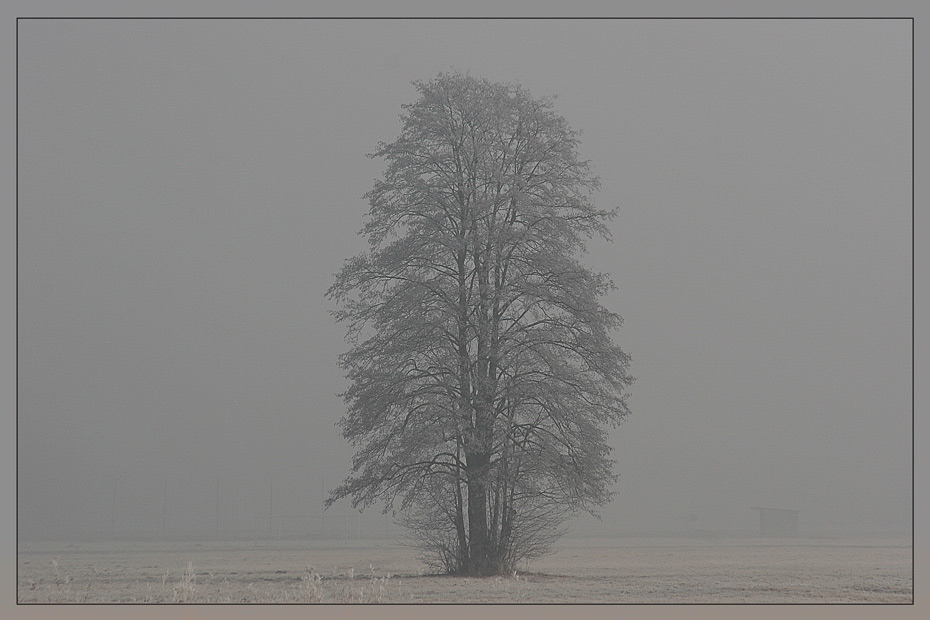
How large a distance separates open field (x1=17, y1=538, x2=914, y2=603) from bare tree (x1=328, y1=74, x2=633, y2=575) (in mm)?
510

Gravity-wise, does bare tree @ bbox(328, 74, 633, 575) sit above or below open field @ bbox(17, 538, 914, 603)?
above

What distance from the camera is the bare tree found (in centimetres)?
1175

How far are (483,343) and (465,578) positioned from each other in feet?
7.70

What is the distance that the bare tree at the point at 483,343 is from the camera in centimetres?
1175

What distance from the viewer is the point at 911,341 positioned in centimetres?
1223

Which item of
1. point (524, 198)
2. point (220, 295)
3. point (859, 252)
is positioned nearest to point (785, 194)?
point (859, 252)

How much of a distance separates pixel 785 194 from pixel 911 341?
2065 mm

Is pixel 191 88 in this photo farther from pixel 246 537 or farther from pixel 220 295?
pixel 246 537

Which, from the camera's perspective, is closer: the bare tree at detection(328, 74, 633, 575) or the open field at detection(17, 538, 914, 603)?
the open field at detection(17, 538, 914, 603)

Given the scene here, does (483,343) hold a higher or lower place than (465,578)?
higher

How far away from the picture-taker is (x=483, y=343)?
1182cm

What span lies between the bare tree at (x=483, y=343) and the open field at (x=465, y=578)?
510 millimetres

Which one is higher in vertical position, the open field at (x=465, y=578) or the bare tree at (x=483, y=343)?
the bare tree at (x=483, y=343)

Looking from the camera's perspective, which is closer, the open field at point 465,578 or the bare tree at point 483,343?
the open field at point 465,578
